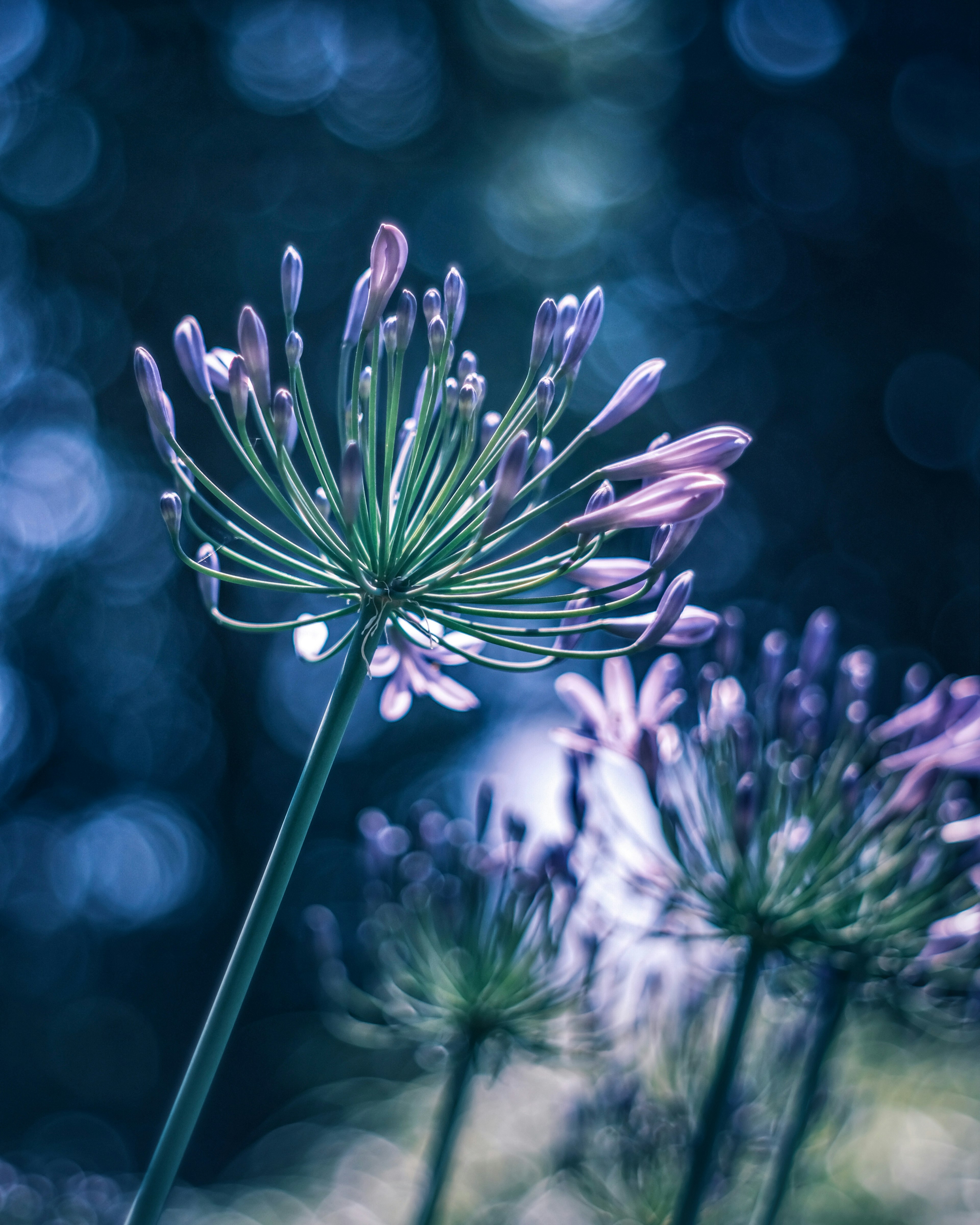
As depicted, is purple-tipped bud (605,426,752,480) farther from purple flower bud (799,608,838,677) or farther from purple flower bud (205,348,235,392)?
purple flower bud (799,608,838,677)

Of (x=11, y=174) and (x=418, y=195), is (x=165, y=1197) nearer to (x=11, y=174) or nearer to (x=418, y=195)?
(x=418, y=195)

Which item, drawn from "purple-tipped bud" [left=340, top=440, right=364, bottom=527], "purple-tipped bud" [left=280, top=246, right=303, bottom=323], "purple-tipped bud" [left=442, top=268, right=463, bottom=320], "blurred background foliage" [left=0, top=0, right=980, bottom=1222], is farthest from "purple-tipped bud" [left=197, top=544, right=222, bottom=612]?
"blurred background foliage" [left=0, top=0, right=980, bottom=1222]

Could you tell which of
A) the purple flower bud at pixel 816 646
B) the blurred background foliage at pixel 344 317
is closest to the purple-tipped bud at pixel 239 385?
the purple flower bud at pixel 816 646

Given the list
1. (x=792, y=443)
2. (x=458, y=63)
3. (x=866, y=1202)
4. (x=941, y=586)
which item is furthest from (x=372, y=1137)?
(x=458, y=63)

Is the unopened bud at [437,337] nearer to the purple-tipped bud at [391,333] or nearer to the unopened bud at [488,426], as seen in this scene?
the purple-tipped bud at [391,333]

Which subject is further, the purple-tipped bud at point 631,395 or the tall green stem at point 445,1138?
the tall green stem at point 445,1138
